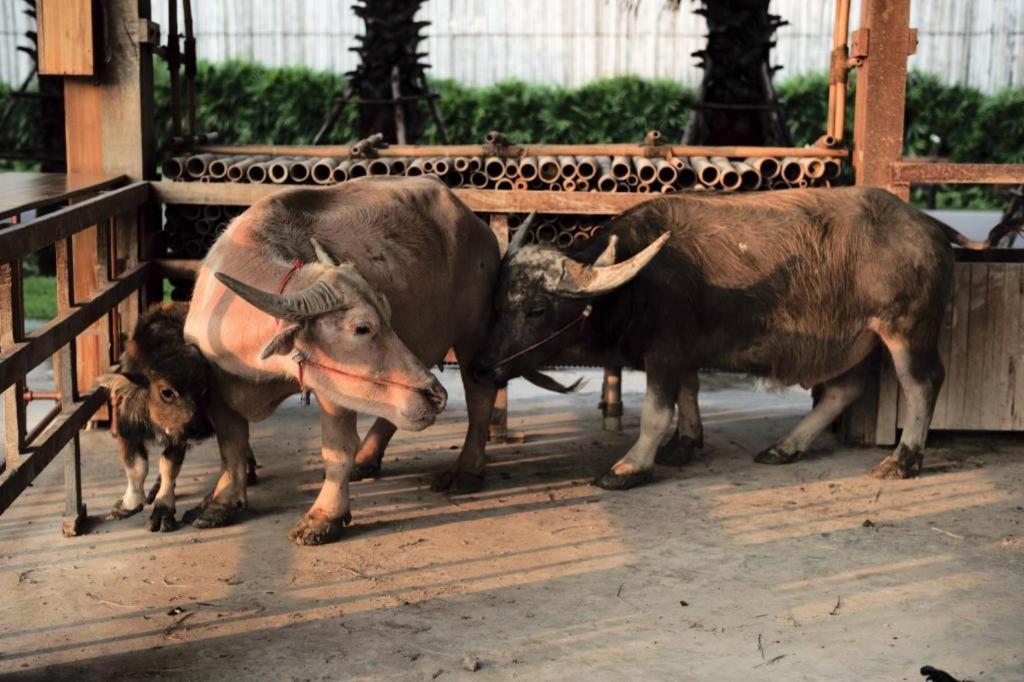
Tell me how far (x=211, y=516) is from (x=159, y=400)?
711mm

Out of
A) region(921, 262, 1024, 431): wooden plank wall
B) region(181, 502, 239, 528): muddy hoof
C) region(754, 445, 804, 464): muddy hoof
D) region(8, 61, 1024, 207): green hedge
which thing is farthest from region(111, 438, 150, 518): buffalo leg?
region(8, 61, 1024, 207): green hedge

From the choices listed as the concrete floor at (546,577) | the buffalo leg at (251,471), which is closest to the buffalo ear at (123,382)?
the concrete floor at (546,577)

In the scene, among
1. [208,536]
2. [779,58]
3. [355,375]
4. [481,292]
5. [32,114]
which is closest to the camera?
[355,375]

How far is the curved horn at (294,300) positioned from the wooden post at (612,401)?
312 centimetres

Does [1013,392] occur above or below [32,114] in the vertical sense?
below

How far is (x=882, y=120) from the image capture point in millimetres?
8062

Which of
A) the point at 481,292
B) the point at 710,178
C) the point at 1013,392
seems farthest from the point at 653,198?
the point at 1013,392

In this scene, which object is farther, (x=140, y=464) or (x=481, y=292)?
(x=481, y=292)

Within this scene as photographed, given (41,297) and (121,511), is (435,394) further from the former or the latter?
(41,297)

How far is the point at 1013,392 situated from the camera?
26.3ft

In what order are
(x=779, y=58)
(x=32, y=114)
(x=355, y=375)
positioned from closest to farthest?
(x=355, y=375) → (x=32, y=114) → (x=779, y=58)

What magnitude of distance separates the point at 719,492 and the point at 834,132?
2.59 meters

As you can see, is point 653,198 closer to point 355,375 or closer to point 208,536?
point 355,375

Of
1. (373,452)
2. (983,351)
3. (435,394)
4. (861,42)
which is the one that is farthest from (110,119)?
(983,351)
